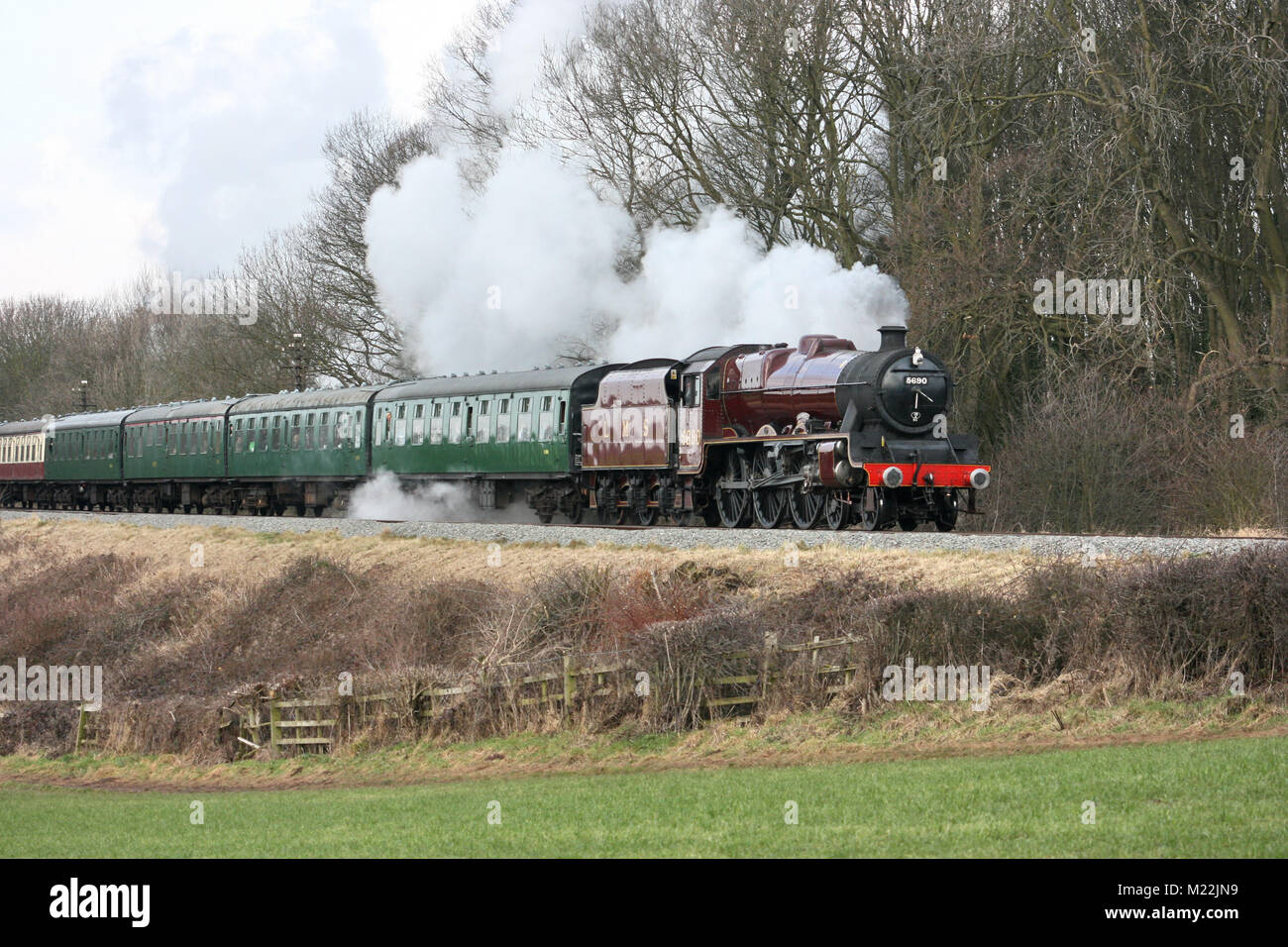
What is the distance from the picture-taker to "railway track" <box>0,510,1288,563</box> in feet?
55.7

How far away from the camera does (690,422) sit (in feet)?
81.6

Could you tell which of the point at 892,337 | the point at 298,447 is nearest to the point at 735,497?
the point at 892,337

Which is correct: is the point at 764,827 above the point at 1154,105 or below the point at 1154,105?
below

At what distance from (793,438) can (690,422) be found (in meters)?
3.12

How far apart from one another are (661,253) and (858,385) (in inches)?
476

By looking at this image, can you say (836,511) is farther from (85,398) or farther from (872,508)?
(85,398)

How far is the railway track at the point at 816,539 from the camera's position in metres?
17.0

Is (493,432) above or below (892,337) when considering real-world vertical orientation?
below

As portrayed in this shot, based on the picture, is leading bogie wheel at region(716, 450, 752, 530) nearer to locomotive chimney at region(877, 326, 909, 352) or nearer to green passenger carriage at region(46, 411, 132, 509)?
locomotive chimney at region(877, 326, 909, 352)

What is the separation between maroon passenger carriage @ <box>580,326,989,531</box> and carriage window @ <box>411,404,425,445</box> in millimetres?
6935
